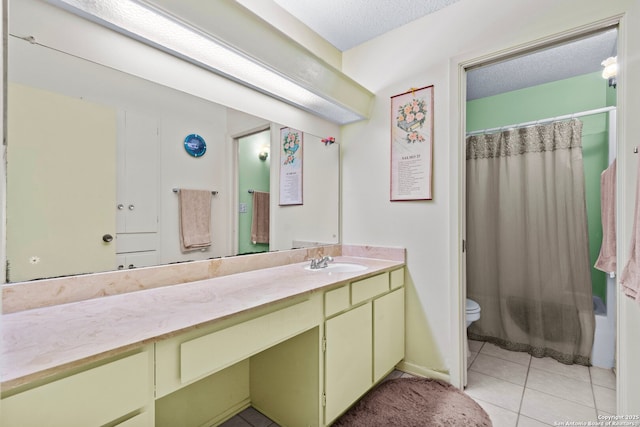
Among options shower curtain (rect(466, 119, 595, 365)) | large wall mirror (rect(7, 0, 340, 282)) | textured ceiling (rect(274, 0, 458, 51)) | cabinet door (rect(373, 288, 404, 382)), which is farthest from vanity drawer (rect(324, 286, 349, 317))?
textured ceiling (rect(274, 0, 458, 51))

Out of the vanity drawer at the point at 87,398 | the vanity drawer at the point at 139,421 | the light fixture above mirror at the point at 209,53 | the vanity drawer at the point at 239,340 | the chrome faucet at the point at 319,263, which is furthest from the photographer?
the chrome faucet at the point at 319,263

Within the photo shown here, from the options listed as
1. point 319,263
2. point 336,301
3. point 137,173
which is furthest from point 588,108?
point 137,173

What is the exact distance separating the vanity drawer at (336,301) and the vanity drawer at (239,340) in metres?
0.09

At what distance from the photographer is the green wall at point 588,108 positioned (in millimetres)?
2463

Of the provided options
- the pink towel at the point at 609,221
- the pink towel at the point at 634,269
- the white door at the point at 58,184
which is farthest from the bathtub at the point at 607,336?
the white door at the point at 58,184

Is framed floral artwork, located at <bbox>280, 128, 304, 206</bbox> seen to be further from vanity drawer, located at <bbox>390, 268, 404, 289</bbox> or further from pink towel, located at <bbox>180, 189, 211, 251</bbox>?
vanity drawer, located at <bbox>390, 268, 404, 289</bbox>

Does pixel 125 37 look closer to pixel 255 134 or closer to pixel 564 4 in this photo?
pixel 255 134

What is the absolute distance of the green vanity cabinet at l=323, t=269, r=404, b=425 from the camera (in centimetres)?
150

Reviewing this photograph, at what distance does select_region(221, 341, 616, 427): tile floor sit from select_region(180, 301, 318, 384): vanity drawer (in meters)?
0.72

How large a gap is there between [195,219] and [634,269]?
2.06m

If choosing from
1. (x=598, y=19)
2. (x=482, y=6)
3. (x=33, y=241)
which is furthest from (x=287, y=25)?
(x=33, y=241)

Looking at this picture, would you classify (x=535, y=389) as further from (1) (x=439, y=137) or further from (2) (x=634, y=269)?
(1) (x=439, y=137)

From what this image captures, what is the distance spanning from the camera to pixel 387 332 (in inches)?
76.0

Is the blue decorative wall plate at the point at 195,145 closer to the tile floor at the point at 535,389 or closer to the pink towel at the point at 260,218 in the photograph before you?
the pink towel at the point at 260,218
